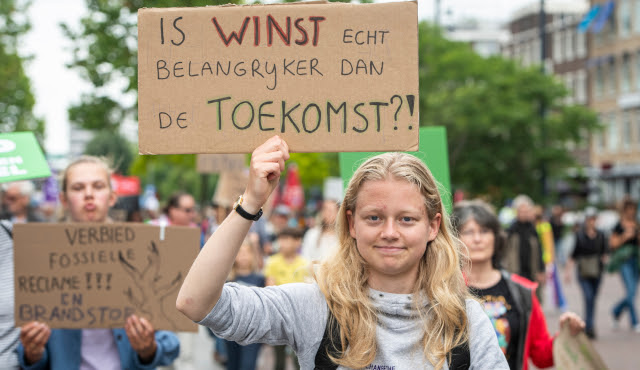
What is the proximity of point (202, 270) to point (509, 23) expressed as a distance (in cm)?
6452

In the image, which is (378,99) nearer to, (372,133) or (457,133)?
(372,133)

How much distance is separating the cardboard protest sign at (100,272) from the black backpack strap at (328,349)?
137 centimetres

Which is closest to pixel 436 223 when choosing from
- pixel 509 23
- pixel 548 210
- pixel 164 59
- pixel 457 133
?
pixel 164 59

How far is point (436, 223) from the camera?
2729 mm

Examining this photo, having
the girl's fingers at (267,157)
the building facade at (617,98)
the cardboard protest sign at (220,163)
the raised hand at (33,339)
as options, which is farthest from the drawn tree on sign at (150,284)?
the building facade at (617,98)

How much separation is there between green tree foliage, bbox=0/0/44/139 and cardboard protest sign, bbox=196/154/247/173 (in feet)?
48.3

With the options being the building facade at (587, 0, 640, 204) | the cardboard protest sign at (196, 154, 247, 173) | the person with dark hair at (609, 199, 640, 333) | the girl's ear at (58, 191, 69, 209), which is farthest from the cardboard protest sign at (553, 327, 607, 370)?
the building facade at (587, 0, 640, 204)

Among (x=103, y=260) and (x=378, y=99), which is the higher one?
(x=378, y=99)

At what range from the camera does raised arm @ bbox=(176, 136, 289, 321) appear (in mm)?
2377

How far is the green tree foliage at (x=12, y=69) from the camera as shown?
2658 centimetres

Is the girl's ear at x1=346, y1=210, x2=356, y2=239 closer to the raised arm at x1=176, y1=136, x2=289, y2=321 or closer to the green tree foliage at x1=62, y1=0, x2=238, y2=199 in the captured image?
the raised arm at x1=176, y1=136, x2=289, y2=321

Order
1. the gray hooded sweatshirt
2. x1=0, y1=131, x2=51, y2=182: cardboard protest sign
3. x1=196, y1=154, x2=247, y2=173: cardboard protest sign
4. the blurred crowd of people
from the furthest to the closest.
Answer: x1=196, y1=154, x2=247, y2=173: cardboard protest sign → the blurred crowd of people → x1=0, y1=131, x2=51, y2=182: cardboard protest sign → the gray hooded sweatshirt

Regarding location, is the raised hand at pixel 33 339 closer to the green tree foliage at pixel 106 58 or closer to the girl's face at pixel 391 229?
the girl's face at pixel 391 229

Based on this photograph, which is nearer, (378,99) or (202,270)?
(202,270)
